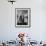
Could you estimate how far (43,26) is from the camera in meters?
5.54

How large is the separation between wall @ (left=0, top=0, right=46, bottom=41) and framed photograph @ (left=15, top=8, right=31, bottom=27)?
12cm

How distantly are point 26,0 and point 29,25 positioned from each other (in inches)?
39.2

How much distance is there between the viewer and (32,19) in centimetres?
553

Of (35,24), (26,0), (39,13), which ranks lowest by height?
(35,24)

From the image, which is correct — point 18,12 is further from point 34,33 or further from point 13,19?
point 34,33

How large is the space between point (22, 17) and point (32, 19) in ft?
1.33

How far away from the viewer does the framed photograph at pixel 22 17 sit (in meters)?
5.54

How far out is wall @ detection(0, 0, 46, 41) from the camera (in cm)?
552

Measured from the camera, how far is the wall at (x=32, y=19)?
5523 mm

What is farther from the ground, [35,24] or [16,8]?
[16,8]

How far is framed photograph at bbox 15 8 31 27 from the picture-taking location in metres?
5.54

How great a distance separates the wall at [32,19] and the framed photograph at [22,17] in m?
0.12

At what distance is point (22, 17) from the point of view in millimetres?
5570

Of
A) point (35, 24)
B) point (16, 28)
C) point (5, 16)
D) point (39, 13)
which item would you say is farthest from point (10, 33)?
point (39, 13)
